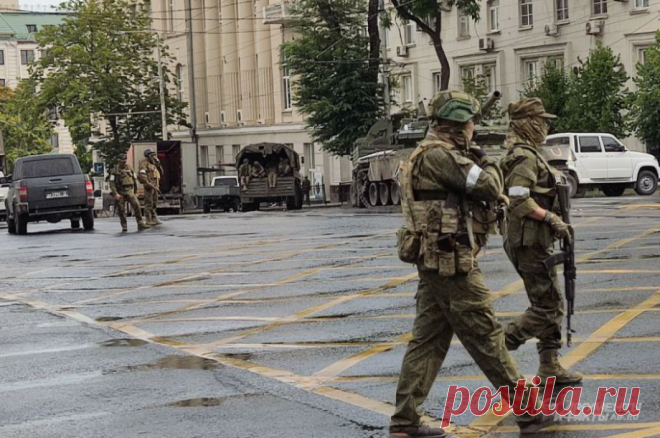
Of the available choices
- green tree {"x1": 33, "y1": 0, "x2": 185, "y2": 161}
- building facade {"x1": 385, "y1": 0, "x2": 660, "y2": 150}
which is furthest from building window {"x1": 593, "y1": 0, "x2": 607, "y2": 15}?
green tree {"x1": 33, "y1": 0, "x2": 185, "y2": 161}

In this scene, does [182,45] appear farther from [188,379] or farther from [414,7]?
[188,379]

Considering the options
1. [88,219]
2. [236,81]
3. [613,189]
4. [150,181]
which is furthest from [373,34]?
[236,81]

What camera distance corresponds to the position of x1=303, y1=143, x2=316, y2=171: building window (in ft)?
219

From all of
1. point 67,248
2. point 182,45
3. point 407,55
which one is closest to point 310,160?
point 407,55

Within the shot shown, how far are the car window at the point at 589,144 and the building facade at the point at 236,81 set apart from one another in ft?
87.6

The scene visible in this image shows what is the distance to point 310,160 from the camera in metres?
67.3

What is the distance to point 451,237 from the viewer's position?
7297mm

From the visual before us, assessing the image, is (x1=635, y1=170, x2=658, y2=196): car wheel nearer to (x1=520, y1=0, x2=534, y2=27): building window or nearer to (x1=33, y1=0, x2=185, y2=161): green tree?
(x1=520, y1=0, x2=534, y2=27): building window

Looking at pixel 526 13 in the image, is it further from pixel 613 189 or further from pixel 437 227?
pixel 437 227

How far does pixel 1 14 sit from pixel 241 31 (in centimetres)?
7151

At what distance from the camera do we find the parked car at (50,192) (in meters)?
31.8

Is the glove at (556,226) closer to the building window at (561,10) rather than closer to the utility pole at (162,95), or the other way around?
the building window at (561,10)

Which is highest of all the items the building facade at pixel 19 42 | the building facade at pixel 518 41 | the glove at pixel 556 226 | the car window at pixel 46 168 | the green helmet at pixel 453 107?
the building facade at pixel 19 42

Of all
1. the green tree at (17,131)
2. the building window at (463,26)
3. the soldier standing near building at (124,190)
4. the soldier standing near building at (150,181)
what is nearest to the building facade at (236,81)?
the building window at (463,26)
